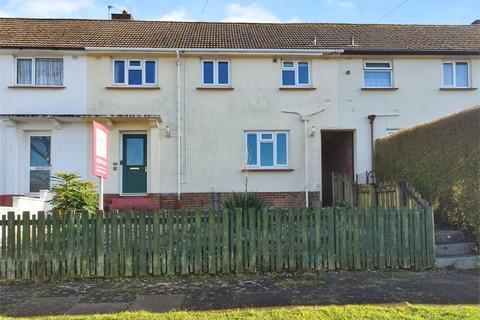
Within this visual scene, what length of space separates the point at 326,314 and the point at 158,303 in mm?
2205

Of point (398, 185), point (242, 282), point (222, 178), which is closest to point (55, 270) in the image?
point (242, 282)

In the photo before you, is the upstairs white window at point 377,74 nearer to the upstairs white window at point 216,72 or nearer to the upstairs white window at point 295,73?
the upstairs white window at point 295,73

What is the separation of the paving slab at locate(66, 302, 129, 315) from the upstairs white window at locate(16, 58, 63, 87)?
1092cm

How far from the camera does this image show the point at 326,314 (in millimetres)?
5348

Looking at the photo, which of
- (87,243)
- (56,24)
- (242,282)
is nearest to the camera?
(242,282)

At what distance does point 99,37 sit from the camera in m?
16.1

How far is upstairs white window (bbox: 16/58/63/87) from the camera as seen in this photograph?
1498 centimetres

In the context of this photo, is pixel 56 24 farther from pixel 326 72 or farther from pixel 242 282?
pixel 242 282

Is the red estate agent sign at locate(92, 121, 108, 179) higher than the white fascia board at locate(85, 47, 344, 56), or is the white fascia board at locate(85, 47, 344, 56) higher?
the white fascia board at locate(85, 47, 344, 56)

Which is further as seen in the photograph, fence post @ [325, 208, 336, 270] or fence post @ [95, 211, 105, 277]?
fence post @ [325, 208, 336, 270]

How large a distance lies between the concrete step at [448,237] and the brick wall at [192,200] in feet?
22.2

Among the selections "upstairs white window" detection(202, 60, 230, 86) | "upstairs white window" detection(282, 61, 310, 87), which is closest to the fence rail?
"upstairs white window" detection(282, 61, 310, 87)

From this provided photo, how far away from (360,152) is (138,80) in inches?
315

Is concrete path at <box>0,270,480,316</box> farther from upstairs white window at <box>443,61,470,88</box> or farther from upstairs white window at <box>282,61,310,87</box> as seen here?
upstairs white window at <box>443,61,470,88</box>
